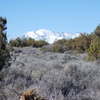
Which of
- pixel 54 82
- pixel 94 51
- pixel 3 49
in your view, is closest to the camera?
pixel 54 82

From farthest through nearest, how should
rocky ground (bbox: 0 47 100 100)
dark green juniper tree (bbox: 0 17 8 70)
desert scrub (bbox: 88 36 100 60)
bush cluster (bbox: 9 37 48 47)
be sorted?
bush cluster (bbox: 9 37 48 47) < desert scrub (bbox: 88 36 100 60) < dark green juniper tree (bbox: 0 17 8 70) < rocky ground (bbox: 0 47 100 100)

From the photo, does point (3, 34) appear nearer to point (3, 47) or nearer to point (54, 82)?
point (3, 47)

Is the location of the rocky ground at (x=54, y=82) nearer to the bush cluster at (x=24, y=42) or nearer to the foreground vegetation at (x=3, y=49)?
the foreground vegetation at (x=3, y=49)

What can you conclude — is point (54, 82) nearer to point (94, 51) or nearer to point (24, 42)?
point (94, 51)

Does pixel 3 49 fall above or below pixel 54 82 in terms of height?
above

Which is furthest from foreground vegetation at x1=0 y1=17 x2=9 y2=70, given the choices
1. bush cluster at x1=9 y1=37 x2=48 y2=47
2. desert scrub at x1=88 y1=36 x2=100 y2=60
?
bush cluster at x1=9 y1=37 x2=48 y2=47

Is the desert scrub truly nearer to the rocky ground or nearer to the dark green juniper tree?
the rocky ground

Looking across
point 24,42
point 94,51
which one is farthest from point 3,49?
point 24,42

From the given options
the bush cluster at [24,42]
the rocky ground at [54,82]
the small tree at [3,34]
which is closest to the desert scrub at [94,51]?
the rocky ground at [54,82]

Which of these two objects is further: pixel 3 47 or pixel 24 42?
pixel 24 42

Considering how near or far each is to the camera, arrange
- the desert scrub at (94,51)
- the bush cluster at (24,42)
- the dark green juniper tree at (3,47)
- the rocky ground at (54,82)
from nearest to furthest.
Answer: the rocky ground at (54,82) → the dark green juniper tree at (3,47) → the desert scrub at (94,51) → the bush cluster at (24,42)

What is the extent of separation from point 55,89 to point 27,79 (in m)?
1.89

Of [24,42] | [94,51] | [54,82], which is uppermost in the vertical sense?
[24,42]

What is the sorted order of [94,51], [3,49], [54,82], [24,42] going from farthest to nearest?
1. [24,42]
2. [94,51]
3. [3,49]
4. [54,82]
